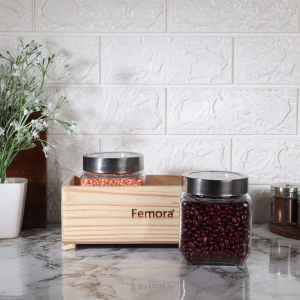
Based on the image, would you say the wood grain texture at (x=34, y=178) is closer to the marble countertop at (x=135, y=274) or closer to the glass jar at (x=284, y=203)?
the marble countertop at (x=135, y=274)

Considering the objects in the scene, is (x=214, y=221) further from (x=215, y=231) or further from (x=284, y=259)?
(x=284, y=259)

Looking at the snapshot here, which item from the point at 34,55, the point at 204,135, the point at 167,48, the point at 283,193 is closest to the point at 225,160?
the point at 204,135

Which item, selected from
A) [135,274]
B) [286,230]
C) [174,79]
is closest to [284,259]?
[286,230]

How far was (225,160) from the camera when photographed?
135 centimetres

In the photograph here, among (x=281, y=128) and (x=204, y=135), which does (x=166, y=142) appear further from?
Result: (x=281, y=128)

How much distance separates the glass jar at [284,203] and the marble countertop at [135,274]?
0.09 m

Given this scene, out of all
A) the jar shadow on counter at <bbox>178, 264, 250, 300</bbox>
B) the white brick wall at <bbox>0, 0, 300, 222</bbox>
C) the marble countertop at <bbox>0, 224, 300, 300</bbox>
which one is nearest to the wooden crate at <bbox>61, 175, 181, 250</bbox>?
the marble countertop at <bbox>0, 224, 300, 300</bbox>

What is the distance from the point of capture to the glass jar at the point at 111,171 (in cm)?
108

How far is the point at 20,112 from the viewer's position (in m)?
1.20

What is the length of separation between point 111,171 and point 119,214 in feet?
0.33

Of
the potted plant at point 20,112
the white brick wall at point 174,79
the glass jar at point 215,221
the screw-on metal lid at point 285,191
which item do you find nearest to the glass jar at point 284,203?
the screw-on metal lid at point 285,191

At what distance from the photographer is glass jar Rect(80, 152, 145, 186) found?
108cm

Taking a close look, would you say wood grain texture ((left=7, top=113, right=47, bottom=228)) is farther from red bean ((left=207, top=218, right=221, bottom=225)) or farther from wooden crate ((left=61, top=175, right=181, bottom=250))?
red bean ((left=207, top=218, right=221, bottom=225))

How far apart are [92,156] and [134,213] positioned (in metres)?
0.17
